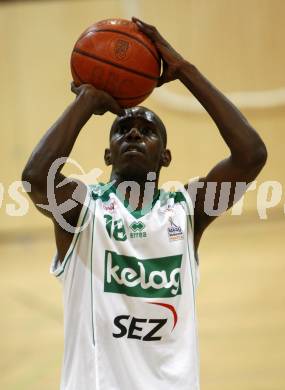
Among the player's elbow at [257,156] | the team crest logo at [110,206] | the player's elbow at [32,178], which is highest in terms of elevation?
the player's elbow at [257,156]

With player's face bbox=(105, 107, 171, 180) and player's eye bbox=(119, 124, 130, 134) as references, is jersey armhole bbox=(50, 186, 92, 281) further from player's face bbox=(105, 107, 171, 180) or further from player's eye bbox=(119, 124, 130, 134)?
player's eye bbox=(119, 124, 130, 134)

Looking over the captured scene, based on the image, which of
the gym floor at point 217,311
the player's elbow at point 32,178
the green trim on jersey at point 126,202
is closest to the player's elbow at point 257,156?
the green trim on jersey at point 126,202

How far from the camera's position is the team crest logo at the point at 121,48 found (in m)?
2.59

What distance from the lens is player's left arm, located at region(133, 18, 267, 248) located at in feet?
8.52

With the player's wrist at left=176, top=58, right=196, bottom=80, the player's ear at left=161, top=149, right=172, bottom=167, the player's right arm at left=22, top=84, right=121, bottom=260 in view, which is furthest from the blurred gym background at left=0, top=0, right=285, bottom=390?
the player's wrist at left=176, top=58, right=196, bottom=80

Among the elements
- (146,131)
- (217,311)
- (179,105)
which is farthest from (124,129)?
(179,105)

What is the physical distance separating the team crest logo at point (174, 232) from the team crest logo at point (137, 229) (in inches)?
4.2

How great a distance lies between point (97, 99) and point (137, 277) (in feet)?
2.31

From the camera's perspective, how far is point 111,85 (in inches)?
102

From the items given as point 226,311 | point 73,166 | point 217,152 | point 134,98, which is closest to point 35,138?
point 73,166

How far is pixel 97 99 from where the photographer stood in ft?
8.34

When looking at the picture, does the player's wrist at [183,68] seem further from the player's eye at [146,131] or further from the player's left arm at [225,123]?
the player's eye at [146,131]

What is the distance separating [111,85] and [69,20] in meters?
5.16

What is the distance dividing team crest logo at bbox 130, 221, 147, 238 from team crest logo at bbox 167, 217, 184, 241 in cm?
11
